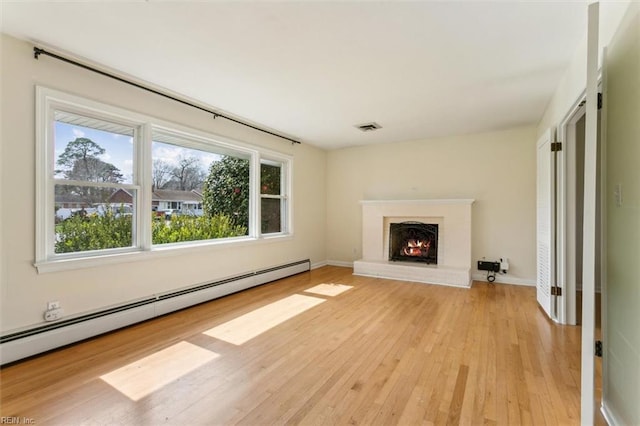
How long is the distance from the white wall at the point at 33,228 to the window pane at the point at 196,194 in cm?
33

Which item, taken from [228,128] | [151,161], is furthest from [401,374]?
[228,128]

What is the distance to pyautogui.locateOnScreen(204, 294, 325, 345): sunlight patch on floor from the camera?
9.09 ft

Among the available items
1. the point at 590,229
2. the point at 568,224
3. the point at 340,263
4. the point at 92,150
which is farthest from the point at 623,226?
the point at 340,263

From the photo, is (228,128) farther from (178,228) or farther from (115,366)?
(115,366)

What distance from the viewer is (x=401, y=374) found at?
6.95 ft

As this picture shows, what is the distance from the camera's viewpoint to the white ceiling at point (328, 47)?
6.39 feet

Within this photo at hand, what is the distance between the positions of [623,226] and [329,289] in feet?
11.1

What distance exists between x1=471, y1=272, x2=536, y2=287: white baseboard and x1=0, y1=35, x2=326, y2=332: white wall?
4.09 m

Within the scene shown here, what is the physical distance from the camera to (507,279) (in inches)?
186

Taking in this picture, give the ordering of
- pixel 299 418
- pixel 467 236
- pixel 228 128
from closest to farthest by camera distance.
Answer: pixel 299 418 → pixel 228 128 → pixel 467 236

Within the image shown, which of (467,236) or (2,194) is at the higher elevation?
(2,194)

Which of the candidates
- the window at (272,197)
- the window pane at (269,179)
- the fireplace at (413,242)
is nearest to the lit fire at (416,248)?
the fireplace at (413,242)

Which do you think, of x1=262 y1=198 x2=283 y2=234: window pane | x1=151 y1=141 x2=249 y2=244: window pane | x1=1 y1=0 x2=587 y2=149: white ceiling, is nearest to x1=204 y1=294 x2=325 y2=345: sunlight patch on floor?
x1=151 y1=141 x2=249 y2=244: window pane

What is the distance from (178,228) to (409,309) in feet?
9.79
